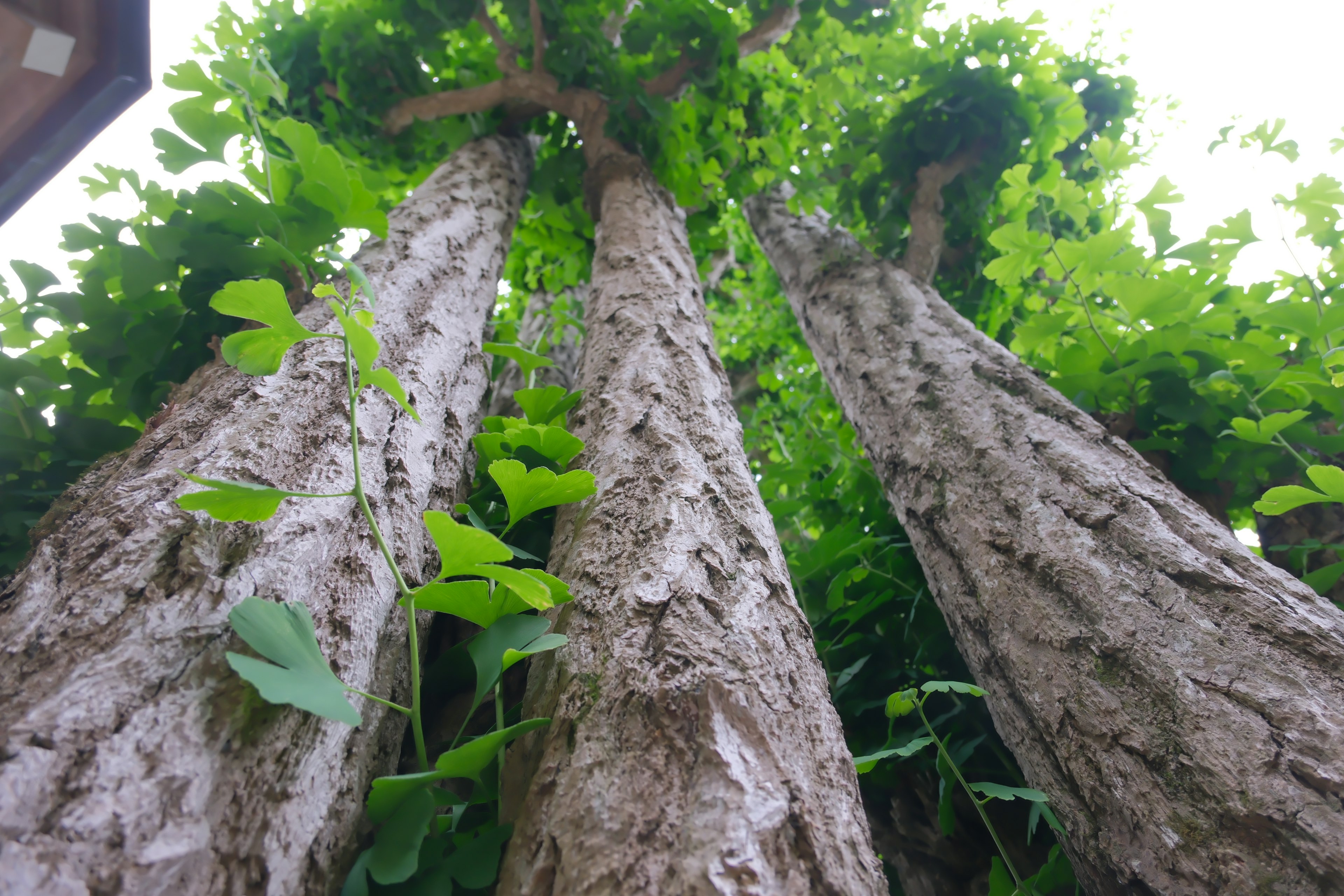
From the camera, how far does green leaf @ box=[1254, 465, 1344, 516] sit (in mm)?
735

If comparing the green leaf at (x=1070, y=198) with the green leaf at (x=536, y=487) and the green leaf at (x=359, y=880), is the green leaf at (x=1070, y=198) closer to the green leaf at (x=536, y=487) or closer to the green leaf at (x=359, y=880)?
the green leaf at (x=536, y=487)

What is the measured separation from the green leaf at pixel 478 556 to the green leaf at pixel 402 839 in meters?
0.15

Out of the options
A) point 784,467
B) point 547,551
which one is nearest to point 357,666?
point 547,551

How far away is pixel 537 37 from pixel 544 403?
Result: 1508 mm

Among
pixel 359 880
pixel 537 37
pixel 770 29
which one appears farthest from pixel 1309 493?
pixel 770 29

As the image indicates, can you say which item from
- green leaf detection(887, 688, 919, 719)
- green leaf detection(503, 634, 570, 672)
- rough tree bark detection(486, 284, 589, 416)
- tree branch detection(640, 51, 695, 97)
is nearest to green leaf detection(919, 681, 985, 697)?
green leaf detection(887, 688, 919, 719)

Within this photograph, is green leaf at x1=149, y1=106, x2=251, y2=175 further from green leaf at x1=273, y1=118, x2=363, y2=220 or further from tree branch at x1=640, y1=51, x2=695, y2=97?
tree branch at x1=640, y1=51, x2=695, y2=97

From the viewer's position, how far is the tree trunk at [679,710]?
0.40 m

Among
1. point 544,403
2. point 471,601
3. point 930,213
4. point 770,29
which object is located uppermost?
point 770,29

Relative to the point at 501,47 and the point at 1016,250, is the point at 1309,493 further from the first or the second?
the point at 501,47

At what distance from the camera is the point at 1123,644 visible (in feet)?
2.30

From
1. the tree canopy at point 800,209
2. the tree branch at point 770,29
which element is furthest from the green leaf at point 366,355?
the tree branch at point 770,29

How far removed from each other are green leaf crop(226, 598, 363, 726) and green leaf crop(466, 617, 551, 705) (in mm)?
110

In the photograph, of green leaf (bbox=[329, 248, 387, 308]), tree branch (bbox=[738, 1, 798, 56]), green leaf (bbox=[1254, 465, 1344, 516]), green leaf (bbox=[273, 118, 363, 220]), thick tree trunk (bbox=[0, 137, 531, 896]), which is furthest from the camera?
tree branch (bbox=[738, 1, 798, 56])
